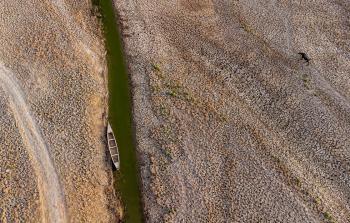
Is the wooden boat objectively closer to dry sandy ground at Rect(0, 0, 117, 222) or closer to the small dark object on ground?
dry sandy ground at Rect(0, 0, 117, 222)

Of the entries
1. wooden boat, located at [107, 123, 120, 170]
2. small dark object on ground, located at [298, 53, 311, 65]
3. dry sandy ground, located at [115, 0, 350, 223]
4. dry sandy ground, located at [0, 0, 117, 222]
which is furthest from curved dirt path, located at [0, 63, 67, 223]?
small dark object on ground, located at [298, 53, 311, 65]

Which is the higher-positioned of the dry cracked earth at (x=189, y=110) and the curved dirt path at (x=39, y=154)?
the dry cracked earth at (x=189, y=110)

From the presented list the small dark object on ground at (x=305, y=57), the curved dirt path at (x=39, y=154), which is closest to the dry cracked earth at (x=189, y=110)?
the curved dirt path at (x=39, y=154)

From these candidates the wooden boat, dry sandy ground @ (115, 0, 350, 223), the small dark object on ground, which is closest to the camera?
dry sandy ground @ (115, 0, 350, 223)

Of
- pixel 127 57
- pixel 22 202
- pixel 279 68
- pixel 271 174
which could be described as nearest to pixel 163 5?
pixel 127 57

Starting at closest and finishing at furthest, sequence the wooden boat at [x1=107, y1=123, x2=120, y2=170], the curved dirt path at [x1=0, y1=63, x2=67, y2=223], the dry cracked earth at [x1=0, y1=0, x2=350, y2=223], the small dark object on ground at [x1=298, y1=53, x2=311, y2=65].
→ the curved dirt path at [x1=0, y1=63, x2=67, y2=223]
the dry cracked earth at [x1=0, y1=0, x2=350, y2=223]
the wooden boat at [x1=107, y1=123, x2=120, y2=170]
the small dark object on ground at [x1=298, y1=53, x2=311, y2=65]

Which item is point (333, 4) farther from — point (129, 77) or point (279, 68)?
point (129, 77)

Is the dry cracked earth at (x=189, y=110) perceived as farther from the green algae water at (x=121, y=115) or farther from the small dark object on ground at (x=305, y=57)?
the green algae water at (x=121, y=115)
